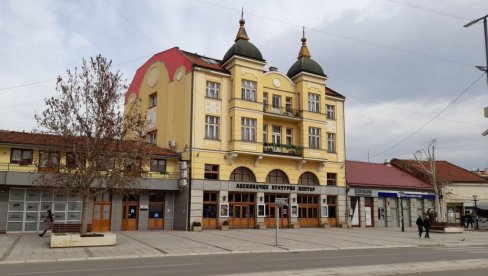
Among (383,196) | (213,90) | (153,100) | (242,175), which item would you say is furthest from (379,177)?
(153,100)

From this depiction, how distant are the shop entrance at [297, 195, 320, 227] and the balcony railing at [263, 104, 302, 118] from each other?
7.10 m

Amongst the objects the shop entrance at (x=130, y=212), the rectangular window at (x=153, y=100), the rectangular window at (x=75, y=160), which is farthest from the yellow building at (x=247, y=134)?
the rectangular window at (x=75, y=160)

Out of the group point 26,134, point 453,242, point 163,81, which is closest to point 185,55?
point 163,81

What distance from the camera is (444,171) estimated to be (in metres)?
49.1

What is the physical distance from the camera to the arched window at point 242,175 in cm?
3501

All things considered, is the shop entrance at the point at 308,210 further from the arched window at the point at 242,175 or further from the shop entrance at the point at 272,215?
the arched window at the point at 242,175

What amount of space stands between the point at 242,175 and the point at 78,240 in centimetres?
1672

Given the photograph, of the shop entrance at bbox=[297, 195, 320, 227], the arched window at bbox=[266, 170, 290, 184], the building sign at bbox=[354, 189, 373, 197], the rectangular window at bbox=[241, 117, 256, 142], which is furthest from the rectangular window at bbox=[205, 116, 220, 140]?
the building sign at bbox=[354, 189, 373, 197]

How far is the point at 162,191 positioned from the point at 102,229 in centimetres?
512

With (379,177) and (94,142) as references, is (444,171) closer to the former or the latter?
(379,177)

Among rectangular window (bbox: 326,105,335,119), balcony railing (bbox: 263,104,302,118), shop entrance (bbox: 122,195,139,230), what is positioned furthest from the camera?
rectangular window (bbox: 326,105,335,119)

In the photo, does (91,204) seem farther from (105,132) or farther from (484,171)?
(484,171)

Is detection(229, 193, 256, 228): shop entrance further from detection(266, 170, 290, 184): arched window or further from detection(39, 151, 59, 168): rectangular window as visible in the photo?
detection(39, 151, 59, 168): rectangular window

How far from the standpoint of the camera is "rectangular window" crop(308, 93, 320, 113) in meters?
39.3
